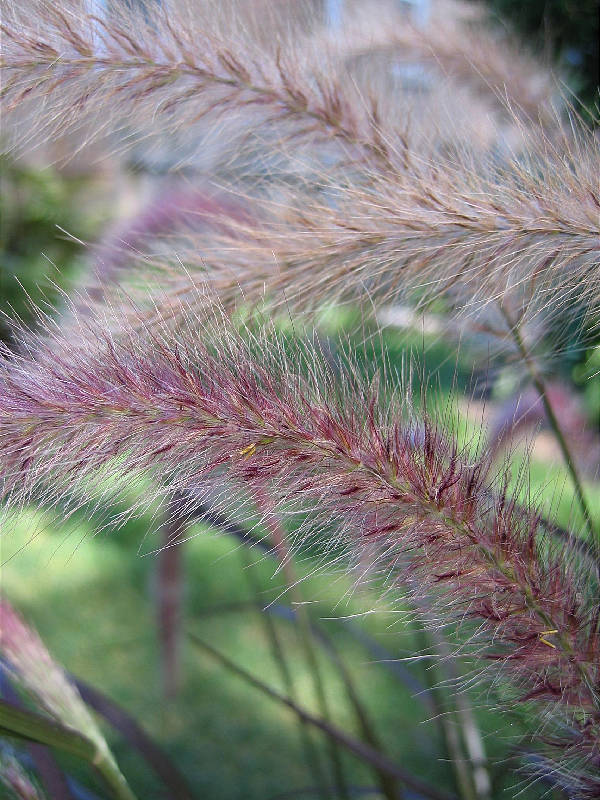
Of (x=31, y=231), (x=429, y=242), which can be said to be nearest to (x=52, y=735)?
(x=429, y=242)

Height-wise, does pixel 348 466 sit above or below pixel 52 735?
above

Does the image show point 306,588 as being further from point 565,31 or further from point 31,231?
point 31,231

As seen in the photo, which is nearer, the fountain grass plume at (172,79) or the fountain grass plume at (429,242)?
the fountain grass plume at (429,242)

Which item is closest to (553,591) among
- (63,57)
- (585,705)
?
(585,705)

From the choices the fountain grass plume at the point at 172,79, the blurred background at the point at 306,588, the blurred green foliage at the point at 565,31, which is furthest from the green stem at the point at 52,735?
the blurred green foliage at the point at 565,31

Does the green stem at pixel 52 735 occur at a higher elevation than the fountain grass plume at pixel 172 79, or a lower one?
lower

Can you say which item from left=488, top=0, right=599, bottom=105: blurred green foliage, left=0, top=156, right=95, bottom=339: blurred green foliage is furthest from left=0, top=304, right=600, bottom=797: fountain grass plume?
left=0, top=156, right=95, bottom=339: blurred green foliage

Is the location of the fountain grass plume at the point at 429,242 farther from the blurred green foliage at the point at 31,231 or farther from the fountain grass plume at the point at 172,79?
the blurred green foliage at the point at 31,231
